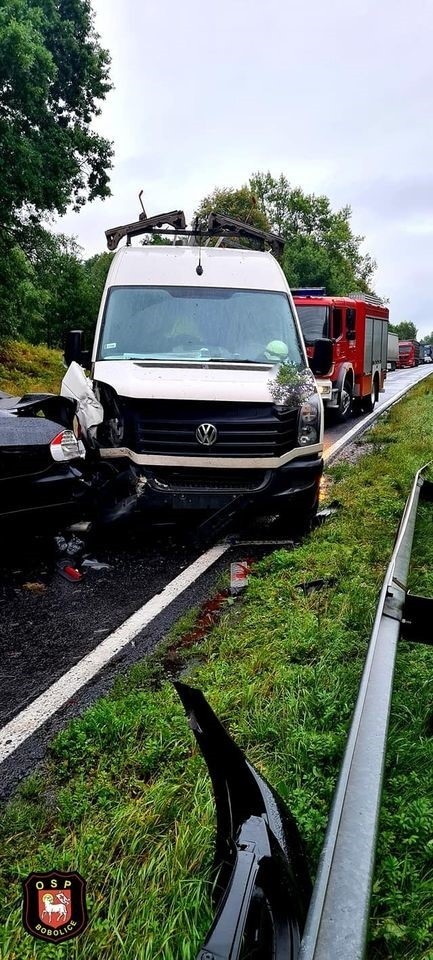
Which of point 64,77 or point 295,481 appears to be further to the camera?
point 64,77

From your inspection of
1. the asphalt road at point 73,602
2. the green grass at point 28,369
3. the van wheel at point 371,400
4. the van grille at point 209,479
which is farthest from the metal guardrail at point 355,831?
the green grass at point 28,369

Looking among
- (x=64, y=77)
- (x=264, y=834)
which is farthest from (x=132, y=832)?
(x=64, y=77)

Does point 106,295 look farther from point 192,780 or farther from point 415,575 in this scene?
point 192,780

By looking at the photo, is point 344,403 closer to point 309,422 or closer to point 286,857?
point 309,422

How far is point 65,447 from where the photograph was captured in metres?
5.00

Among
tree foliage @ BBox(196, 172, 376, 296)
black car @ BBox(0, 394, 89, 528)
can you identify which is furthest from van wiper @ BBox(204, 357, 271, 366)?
tree foliage @ BBox(196, 172, 376, 296)

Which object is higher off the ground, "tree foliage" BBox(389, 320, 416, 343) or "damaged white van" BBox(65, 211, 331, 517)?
"tree foliage" BBox(389, 320, 416, 343)

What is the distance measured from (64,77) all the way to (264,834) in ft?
72.2

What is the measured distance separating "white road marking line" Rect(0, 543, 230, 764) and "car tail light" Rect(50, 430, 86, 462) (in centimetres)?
114

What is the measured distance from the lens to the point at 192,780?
2.54 m

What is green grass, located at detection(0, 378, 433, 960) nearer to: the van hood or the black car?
the black car

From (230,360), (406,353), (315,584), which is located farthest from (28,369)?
(406,353)

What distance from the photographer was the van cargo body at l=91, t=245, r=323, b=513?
17.3 feet

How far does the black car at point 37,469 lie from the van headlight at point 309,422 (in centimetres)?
169
